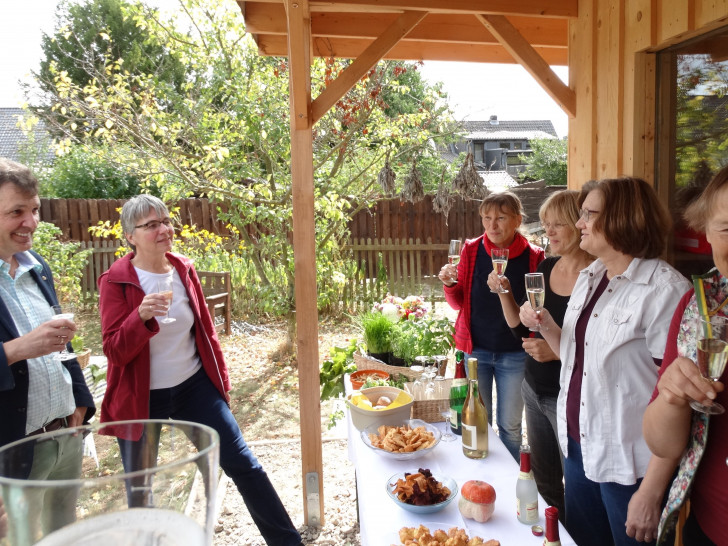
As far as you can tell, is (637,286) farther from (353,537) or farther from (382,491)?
(353,537)

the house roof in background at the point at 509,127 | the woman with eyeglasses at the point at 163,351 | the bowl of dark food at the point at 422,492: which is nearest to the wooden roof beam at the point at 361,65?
the woman with eyeglasses at the point at 163,351

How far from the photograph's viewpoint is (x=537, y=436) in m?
2.72

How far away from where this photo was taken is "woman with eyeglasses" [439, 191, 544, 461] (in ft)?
10.5

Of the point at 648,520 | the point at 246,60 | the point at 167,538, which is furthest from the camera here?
the point at 246,60

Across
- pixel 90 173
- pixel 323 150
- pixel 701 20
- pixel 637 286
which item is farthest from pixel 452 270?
pixel 90 173

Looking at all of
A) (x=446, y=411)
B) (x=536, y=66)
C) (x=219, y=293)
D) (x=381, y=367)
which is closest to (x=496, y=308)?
(x=381, y=367)

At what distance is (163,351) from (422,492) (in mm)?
1544

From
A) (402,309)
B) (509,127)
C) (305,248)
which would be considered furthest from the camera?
(509,127)

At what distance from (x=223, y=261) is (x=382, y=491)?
23.6ft

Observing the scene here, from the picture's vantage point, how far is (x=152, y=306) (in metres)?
2.35

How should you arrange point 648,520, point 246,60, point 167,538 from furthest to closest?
point 246,60 < point 648,520 < point 167,538

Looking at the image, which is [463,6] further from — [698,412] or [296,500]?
[296,500]

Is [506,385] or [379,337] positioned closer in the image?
[506,385]

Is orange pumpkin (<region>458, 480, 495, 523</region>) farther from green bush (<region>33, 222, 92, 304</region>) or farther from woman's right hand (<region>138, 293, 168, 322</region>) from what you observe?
green bush (<region>33, 222, 92, 304</region>)
